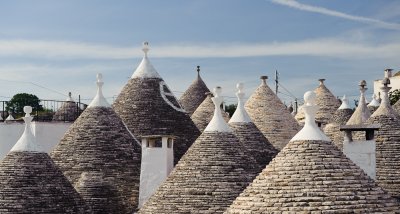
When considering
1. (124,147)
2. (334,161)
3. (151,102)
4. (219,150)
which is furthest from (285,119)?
(334,161)

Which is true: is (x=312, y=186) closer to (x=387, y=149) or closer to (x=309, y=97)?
(x=309, y=97)

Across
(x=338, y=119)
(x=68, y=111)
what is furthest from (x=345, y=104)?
(x=68, y=111)

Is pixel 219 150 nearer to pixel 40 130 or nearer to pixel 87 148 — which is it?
pixel 87 148

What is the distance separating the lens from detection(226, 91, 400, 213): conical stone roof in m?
11.4

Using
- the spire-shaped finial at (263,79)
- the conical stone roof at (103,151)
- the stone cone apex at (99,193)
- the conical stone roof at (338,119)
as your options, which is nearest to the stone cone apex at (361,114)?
the conical stone roof at (338,119)

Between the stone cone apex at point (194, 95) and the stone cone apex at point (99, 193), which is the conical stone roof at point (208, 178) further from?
the stone cone apex at point (194, 95)

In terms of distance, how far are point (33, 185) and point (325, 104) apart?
17.8 m

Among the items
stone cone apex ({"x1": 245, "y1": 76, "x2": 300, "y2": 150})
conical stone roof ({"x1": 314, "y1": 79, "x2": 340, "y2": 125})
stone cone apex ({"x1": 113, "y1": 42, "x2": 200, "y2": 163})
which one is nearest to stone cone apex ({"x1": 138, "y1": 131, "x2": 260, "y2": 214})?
stone cone apex ({"x1": 113, "y1": 42, "x2": 200, "y2": 163})

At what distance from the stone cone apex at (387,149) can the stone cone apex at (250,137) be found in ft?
9.57

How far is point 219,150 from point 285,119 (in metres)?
9.75

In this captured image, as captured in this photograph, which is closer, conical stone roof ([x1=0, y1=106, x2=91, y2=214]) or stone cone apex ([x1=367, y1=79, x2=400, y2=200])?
conical stone roof ([x1=0, y1=106, x2=91, y2=214])

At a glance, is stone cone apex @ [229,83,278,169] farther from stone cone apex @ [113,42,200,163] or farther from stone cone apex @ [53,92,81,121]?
stone cone apex @ [53,92,81,121]

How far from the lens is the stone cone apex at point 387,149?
1922 cm

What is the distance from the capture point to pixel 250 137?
2256cm
